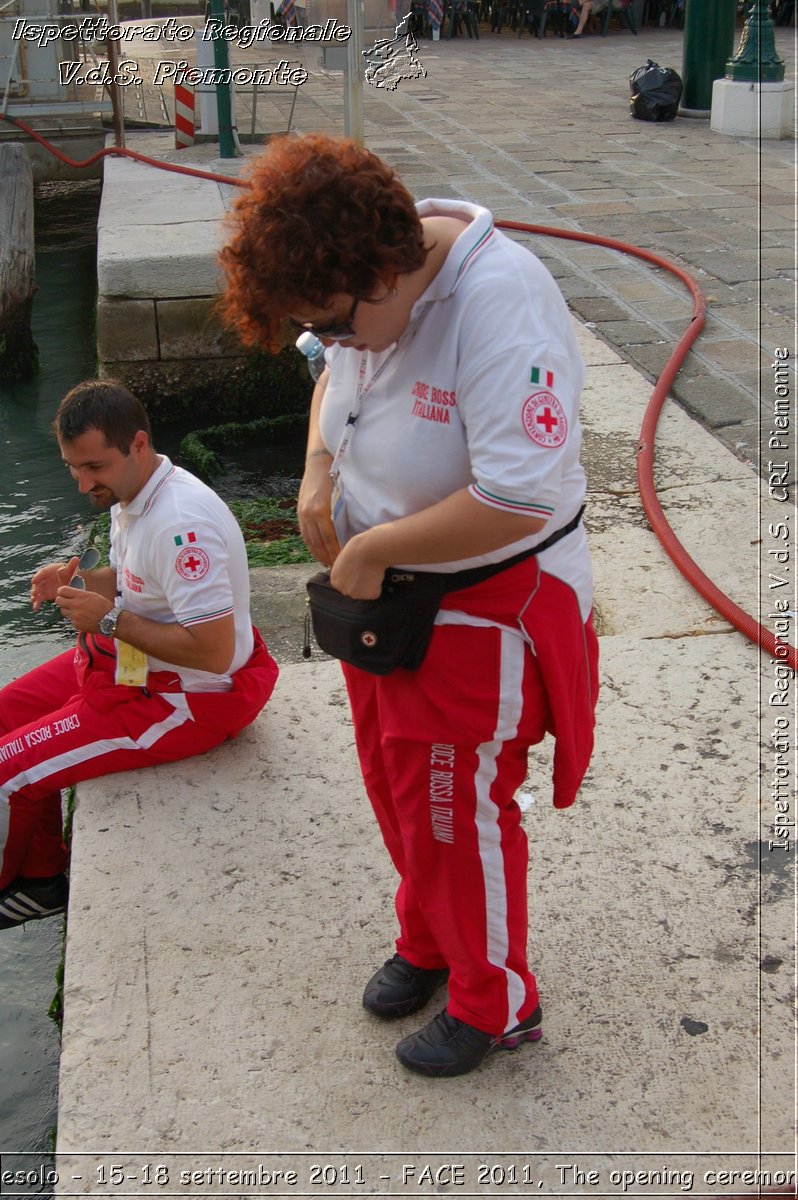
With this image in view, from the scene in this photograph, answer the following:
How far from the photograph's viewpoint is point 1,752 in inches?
121

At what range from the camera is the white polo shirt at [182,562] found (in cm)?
290

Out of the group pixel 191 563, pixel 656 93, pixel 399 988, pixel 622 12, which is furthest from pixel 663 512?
pixel 622 12

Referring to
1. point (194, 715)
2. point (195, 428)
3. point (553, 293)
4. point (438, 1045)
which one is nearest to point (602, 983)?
point (438, 1045)

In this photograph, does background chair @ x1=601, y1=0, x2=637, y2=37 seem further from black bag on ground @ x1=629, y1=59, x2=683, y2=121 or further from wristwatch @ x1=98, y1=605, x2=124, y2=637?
wristwatch @ x1=98, y1=605, x2=124, y2=637

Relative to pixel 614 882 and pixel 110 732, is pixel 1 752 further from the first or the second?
pixel 614 882

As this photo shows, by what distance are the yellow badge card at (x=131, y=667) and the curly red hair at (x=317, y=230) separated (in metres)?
1.40

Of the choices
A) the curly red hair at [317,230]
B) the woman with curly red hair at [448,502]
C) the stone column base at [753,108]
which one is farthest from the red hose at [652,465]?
the stone column base at [753,108]

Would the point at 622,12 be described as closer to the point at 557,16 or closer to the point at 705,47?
the point at 557,16

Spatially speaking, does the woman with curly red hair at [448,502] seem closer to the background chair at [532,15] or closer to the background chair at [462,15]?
the background chair at [462,15]

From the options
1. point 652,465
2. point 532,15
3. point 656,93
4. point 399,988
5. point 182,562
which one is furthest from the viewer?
point 532,15

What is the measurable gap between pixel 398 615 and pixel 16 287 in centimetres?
727

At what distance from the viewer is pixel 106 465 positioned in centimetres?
296

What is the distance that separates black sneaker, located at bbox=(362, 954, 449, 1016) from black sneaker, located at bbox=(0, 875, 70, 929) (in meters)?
1.20

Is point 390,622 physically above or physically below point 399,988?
above
